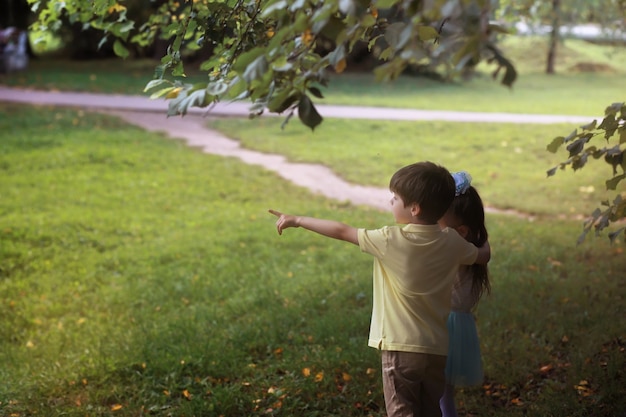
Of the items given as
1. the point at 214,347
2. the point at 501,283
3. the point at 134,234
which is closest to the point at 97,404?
the point at 214,347

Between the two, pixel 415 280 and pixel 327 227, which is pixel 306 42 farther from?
pixel 415 280

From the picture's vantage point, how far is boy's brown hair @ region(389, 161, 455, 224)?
9.54 feet

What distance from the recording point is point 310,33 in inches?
91.9

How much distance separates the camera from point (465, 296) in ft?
11.4

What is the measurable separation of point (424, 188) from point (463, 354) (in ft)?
3.04

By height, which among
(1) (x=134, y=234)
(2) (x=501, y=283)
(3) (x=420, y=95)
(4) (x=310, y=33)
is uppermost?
(4) (x=310, y=33)

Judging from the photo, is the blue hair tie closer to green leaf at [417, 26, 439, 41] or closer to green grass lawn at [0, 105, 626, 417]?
green leaf at [417, 26, 439, 41]

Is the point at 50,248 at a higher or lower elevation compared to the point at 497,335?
lower

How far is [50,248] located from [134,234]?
0.93 metres

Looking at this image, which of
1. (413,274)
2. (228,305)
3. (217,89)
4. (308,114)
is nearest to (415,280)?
(413,274)

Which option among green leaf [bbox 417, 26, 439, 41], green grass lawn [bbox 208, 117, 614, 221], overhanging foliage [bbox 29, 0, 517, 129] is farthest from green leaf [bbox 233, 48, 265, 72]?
green grass lawn [bbox 208, 117, 614, 221]

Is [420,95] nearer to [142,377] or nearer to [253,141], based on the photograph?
[253,141]

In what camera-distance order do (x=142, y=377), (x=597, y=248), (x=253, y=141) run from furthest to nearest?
1. (x=253, y=141)
2. (x=597, y=248)
3. (x=142, y=377)

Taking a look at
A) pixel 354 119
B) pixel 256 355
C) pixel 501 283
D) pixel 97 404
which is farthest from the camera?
pixel 354 119
